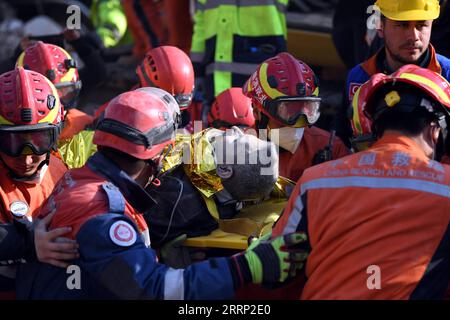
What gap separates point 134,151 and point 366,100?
1.04 meters

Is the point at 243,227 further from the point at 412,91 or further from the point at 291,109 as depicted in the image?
the point at 412,91

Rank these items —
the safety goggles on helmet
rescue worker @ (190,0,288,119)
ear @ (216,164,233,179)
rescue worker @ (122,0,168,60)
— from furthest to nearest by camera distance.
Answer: rescue worker @ (122,0,168,60), rescue worker @ (190,0,288,119), ear @ (216,164,233,179), the safety goggles on helmet

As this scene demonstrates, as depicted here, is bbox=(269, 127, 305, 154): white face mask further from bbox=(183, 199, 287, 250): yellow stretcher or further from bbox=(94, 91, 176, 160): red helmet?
bbox=(94, 91, 176, 160): red helmet

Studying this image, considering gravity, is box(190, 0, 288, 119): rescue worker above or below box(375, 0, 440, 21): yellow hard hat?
below

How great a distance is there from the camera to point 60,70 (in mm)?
6723

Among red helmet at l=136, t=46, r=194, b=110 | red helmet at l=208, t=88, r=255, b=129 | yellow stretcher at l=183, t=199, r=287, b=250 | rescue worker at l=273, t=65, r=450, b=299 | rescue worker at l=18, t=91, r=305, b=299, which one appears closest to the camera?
rescue worker at l=273, t=65, r=450, b=299

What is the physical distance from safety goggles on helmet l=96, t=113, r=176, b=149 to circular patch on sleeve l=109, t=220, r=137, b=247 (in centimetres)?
42

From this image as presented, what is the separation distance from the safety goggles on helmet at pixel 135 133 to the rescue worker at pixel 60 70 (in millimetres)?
2656

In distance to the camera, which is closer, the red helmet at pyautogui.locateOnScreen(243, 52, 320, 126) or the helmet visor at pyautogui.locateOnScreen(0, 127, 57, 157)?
the helmet visor at pyautogui.locateOnScreen(0, 127, 57, 157)

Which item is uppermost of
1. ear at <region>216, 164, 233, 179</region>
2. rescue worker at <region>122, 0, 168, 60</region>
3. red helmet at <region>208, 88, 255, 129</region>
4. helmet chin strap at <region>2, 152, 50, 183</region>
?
ear at <region>216, 164, 233, 179</region>

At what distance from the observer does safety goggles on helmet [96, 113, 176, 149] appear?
3.95m

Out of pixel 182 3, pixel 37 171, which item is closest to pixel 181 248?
pixel 37 171

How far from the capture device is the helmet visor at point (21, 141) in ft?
→ 15.5

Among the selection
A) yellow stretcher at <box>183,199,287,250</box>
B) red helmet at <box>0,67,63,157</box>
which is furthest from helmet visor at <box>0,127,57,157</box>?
yellow stretcher at <box>183,199,287,250</box>
